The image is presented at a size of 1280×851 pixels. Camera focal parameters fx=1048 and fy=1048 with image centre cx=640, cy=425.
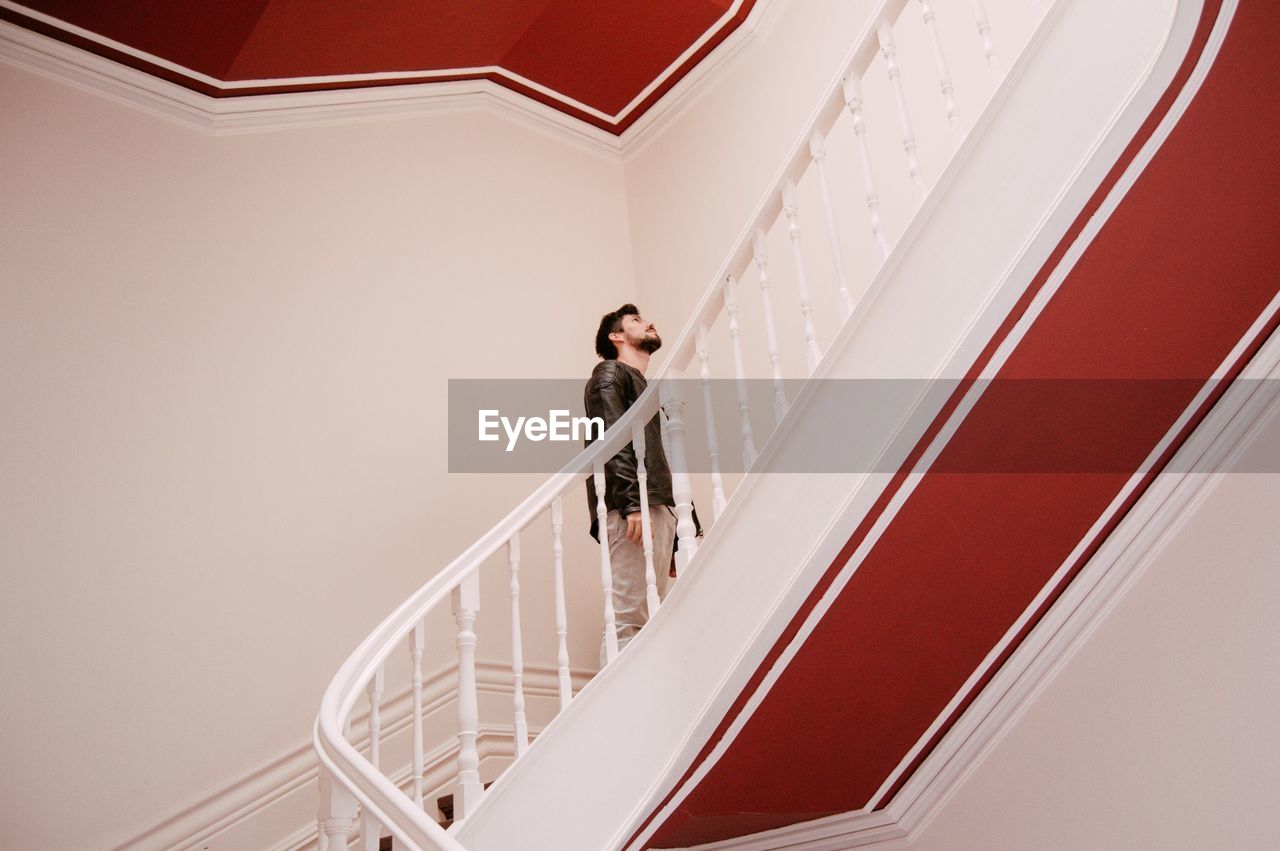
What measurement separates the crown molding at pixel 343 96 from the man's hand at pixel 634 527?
265 centimetres

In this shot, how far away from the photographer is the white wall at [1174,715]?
2.76 meters

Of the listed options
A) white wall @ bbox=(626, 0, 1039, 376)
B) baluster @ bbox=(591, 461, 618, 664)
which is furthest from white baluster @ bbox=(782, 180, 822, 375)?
white wall @ bbox=(626, 0, 1039, 376)

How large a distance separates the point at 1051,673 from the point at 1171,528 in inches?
21.7

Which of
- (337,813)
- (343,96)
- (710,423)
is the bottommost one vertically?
(337,813)

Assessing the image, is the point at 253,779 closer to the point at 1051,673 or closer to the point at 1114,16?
the point at 1051,673

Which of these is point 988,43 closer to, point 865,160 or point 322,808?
point 865,160

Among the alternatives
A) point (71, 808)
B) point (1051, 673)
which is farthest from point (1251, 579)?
point (71, 808)

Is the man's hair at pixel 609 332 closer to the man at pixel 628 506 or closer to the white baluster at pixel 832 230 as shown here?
the man at pixel 628 506

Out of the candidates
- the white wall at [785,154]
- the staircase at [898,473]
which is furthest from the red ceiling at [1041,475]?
the white wall at [785,154]

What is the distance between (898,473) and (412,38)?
3332mm

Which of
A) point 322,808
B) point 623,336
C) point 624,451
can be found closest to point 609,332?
point 623,336

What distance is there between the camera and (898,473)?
7.84ft

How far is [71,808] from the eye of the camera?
3.24m

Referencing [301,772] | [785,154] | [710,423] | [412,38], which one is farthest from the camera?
[412,38]
